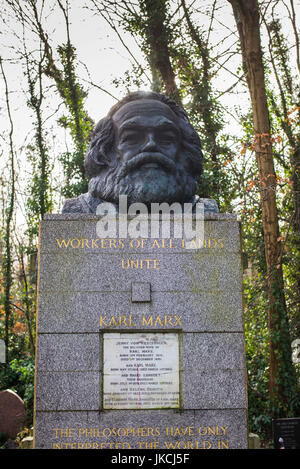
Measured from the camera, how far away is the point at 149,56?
44.0 feet

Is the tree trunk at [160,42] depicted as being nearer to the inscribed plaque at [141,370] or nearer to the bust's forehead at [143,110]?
the bust's forehead at [143,110]

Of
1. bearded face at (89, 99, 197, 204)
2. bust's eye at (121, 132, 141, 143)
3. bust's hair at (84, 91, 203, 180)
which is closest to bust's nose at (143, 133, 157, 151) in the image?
bearded face at (89, 99, 197, 204)

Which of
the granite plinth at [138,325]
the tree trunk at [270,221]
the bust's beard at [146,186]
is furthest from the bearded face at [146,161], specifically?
the tree trunk at [270,221]

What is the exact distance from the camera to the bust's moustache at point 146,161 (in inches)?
217

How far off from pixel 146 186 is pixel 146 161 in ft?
0.95

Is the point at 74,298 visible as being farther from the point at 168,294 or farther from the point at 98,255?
the point at 168,294

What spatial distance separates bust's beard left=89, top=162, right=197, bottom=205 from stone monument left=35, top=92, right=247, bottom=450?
0.24 m

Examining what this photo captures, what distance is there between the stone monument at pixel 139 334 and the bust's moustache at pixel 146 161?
0.53 metres

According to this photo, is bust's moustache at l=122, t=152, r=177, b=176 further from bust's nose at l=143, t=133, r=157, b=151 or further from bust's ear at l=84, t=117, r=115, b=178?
bust's ear at l=84, t=117, r=115, b=178

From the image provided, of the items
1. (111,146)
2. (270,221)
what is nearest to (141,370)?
(111,146)

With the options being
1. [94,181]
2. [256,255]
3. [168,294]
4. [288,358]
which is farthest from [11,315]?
[168,294]

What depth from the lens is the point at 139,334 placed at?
485 cm

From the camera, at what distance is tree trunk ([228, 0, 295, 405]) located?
8.71m
